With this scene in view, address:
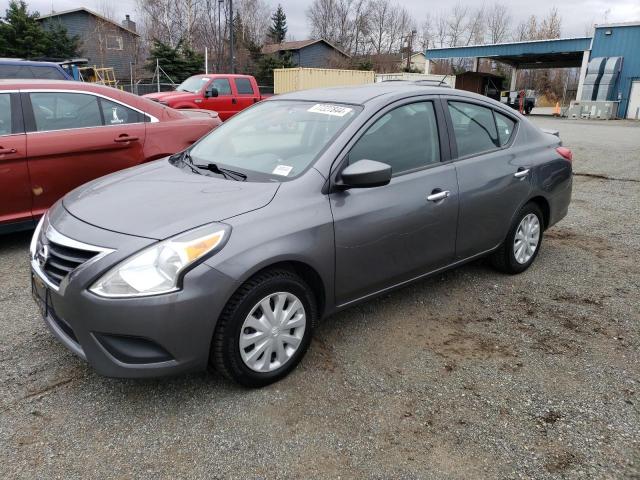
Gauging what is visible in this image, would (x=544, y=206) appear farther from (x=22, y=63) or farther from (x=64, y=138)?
(x=22, y=63)

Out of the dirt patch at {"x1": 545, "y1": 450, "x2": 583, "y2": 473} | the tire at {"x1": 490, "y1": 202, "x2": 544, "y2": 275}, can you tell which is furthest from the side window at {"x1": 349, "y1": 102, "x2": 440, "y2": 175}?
the dirt patch at {"x1": 545, "y1": 450, "x2": 583, "y2": 473}

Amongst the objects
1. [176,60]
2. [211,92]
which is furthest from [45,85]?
[176,60]

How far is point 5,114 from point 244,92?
35.0ft

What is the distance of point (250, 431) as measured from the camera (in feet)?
8.48

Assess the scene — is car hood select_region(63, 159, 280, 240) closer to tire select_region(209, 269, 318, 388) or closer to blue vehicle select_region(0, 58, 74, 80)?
tire select_region(209, 269, 318, 388)

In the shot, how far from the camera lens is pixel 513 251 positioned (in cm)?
448

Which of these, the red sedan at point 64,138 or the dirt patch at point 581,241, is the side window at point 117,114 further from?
the dirt patch at point 581,241

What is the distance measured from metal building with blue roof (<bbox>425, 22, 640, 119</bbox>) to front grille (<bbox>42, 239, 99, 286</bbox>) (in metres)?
32.9

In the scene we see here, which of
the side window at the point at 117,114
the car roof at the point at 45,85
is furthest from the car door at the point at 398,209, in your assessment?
the car roof at the point at 45,85

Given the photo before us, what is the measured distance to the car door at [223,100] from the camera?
563 inches

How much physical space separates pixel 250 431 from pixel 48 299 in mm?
1272

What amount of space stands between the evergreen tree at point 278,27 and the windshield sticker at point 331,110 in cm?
6591

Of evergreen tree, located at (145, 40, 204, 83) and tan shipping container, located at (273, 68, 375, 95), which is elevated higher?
evergreen tree, located at (145, 40, 204, 83)

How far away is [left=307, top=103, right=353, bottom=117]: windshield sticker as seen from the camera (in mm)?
3451
